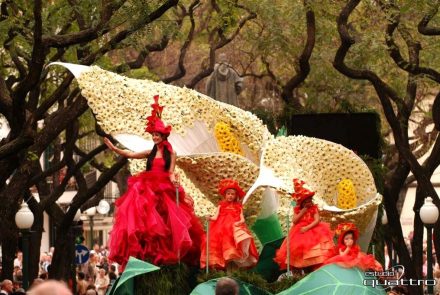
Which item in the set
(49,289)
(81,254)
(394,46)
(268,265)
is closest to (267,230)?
(268,265)

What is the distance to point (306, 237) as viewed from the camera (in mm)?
17969

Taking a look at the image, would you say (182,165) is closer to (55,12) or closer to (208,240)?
(208,240)

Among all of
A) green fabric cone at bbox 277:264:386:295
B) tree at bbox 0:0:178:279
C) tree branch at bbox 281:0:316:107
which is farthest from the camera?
tree branch at bbox 281:0:316:107

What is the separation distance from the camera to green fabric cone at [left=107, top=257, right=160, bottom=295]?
56.6 ft

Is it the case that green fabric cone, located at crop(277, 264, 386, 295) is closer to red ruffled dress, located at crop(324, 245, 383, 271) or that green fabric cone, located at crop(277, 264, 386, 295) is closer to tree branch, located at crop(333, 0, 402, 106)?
red ruffled dress, located at crop(324, 245, 383, 271)

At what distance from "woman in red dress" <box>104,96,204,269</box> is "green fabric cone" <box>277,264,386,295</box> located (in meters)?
1.41

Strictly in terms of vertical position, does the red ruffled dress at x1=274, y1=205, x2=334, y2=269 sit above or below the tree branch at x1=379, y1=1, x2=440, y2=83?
below

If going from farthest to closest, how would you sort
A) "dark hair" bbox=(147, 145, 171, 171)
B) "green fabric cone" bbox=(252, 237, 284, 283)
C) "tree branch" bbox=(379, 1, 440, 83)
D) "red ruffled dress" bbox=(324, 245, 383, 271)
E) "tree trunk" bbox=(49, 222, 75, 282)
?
"tree trunk" bbox=(49, 222, 75, 282) → "tree branch" bbox=(379, 1, 440, 83) → "green fabric cone" bbox=(252, 237, 284, 283) → "dark hair" bbox=(147, 145, 171, 171) → "red ruffled dress" bbox=(324, 245, 383, 271)

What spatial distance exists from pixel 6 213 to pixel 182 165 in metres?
8.79

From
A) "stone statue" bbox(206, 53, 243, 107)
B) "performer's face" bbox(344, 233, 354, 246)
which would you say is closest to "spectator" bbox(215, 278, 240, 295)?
"performer's face" bbox(344, 233, 354, 246)

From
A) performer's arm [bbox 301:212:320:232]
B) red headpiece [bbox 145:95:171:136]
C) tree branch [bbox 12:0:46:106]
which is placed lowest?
performer's arm [bbox 301:212:320:232]

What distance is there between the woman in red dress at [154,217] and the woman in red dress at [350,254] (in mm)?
1668

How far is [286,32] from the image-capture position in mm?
32625

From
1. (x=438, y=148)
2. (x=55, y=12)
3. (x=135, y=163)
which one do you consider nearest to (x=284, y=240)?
(x=135, y=163)
